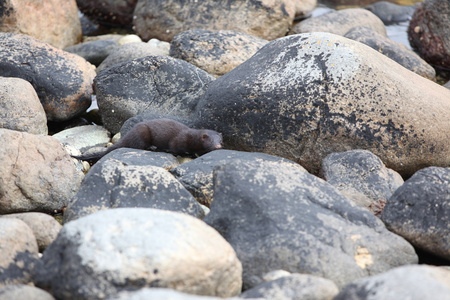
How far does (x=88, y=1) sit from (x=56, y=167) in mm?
8331

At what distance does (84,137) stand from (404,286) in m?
5.21

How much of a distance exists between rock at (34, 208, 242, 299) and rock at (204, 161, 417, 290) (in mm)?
474

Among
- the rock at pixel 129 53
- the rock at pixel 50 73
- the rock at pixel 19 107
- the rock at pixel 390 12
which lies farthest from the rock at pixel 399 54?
the rock at pixel 19 107

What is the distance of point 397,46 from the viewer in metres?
9.58

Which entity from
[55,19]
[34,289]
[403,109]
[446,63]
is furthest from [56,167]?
[446,63]

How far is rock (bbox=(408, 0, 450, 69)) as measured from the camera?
1005cm

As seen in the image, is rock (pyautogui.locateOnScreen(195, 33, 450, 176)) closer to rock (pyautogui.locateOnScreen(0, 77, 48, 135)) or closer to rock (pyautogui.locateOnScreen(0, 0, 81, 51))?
rock (pyautogui.locateOnScreen(0, 77, 48, 135))

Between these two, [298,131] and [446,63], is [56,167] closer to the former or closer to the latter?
[298,131]

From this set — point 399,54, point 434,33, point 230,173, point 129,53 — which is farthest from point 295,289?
point 434,33

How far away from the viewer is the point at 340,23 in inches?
432

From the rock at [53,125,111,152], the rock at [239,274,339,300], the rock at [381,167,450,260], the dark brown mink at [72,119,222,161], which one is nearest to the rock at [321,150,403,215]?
the rock at [381,167,450,260]

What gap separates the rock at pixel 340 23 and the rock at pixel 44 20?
462 cm

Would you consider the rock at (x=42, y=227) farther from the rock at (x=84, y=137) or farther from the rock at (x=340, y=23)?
the rock at (x=340, y=23)

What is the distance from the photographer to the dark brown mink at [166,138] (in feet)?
20.0
